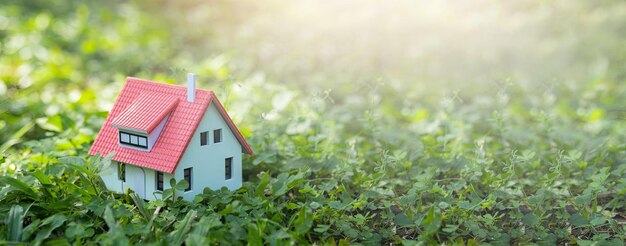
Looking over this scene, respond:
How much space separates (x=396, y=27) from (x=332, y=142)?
12.8ft

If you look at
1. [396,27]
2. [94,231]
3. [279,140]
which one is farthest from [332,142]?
[396,27]

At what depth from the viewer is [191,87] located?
13.1 ft

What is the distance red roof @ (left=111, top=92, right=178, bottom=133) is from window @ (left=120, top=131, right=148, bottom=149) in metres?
0.06

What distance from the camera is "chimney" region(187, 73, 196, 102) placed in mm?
3959

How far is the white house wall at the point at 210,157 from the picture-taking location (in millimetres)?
3965

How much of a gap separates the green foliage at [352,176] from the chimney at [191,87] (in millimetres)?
425

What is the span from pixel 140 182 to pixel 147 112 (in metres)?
0.35

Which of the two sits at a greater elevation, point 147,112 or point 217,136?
point 147,112

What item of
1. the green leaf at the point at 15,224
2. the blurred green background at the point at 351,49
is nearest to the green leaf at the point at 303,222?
the green leaf at the point at 15,224

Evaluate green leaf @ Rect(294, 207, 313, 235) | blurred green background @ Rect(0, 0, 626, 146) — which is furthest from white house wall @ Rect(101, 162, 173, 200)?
blurred green background @ Rect(0, 0, 626, 146)

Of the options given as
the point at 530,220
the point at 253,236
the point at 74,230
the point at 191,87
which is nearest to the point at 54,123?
the point at 191,87

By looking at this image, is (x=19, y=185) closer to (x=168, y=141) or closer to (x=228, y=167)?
(x=168, y=141)

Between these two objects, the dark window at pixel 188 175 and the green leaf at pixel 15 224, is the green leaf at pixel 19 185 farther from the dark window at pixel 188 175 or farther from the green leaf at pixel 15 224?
the dark window at pixel 188 175

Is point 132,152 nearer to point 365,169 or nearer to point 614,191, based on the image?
point 365,169
